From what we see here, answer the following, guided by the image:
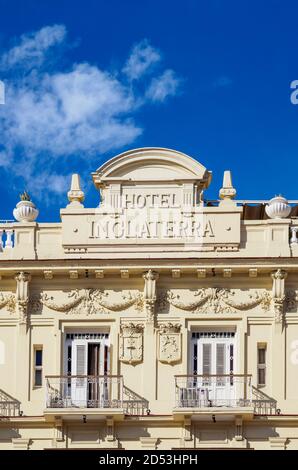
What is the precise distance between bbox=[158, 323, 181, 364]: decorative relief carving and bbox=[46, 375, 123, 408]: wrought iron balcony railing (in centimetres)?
139

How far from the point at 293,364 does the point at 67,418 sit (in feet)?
21.1

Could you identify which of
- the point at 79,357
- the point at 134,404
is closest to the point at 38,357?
the point at 79,357

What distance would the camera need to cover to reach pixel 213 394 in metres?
67.0

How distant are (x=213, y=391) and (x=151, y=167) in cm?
680

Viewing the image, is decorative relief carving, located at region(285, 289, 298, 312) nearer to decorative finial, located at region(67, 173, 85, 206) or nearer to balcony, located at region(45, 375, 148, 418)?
balcony, located at region(45, 375, 148, 418)

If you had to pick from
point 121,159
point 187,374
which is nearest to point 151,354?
point 187,374

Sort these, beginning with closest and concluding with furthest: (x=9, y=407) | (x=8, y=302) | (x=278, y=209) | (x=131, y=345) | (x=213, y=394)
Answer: (x=213, y=394) → (x=9, y=407) → (x=131, y=345) → (x=8, y=302) → (x=278, y=209)

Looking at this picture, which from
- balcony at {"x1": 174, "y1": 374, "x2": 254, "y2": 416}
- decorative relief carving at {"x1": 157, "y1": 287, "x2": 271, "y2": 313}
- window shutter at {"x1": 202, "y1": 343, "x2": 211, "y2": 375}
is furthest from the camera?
decorative relief carving at {"x1": 157, "y1": 287, "x2": 271, "y2": 313}

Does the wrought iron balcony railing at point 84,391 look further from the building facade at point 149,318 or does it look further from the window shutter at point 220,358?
the window shutter at point 220,358

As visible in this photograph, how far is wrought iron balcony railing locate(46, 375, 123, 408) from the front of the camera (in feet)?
220

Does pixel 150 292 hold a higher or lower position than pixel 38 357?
higher

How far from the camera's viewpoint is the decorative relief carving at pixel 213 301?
68.0m

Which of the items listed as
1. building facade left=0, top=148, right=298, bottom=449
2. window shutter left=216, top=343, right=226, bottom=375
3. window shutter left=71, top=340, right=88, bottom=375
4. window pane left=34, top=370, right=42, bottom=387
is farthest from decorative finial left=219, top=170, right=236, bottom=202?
window pane left=34, top=370, right=42, bottom=387

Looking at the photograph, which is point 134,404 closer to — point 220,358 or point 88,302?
point 220,358
